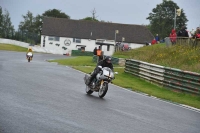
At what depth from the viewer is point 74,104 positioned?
14133 mm

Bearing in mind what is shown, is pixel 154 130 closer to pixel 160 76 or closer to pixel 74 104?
pixel 74 104

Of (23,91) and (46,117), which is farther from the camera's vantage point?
(23,91)

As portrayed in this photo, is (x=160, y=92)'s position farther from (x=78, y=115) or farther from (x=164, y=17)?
(x=164, y=17)

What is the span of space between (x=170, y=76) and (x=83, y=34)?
269 feet

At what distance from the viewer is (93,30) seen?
108m

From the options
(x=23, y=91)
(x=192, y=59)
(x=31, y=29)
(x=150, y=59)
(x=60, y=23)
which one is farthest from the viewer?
(x=31, y=29)

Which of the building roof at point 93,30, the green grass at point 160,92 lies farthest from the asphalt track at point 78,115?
the building roof at point 93,30

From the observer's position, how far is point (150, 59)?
35.3m

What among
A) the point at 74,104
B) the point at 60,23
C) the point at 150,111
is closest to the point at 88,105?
the point at 74,104

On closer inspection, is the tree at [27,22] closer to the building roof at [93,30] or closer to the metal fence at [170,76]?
the building roof at [93,30]

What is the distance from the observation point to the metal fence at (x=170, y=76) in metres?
22.6

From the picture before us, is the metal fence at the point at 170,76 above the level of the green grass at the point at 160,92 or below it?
above

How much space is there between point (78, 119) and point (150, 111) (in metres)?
4.38

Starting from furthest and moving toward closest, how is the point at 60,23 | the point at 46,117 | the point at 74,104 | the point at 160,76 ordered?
the point at 60,23
the point at 160,76
the point at 74,104
the point at 46,117
